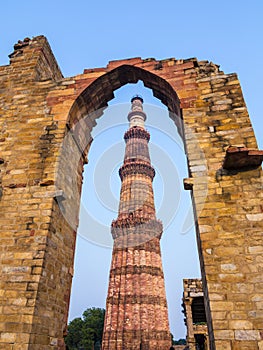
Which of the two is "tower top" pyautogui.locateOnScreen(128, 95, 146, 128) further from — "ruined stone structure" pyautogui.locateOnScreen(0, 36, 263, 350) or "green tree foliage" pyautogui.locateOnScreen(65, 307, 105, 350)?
"green tree foliage" pyautogui.locateOnScreen(65, 307, 105, 350)

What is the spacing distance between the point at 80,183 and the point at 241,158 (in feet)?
13.4

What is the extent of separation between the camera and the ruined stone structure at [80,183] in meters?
4.04

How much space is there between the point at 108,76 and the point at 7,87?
100 inches

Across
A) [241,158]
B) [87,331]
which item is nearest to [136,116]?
[241,158]

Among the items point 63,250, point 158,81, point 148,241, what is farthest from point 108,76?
point 148,241

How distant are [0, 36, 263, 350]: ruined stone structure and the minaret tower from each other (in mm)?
10295

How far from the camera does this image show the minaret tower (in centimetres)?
1461

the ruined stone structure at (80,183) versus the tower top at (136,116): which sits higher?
the tower top at (136,116)

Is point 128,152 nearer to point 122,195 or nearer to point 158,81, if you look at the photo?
point 122,195

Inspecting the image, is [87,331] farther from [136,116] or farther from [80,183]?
[80,183]

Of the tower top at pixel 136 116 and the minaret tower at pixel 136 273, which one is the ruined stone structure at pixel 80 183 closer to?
the minaret tower at pixel 136 273

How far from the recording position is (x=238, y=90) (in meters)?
5.88

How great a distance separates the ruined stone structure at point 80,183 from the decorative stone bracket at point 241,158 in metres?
0.02

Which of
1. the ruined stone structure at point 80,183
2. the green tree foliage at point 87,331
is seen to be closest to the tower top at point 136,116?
the ruined stone structure at point 80,183
